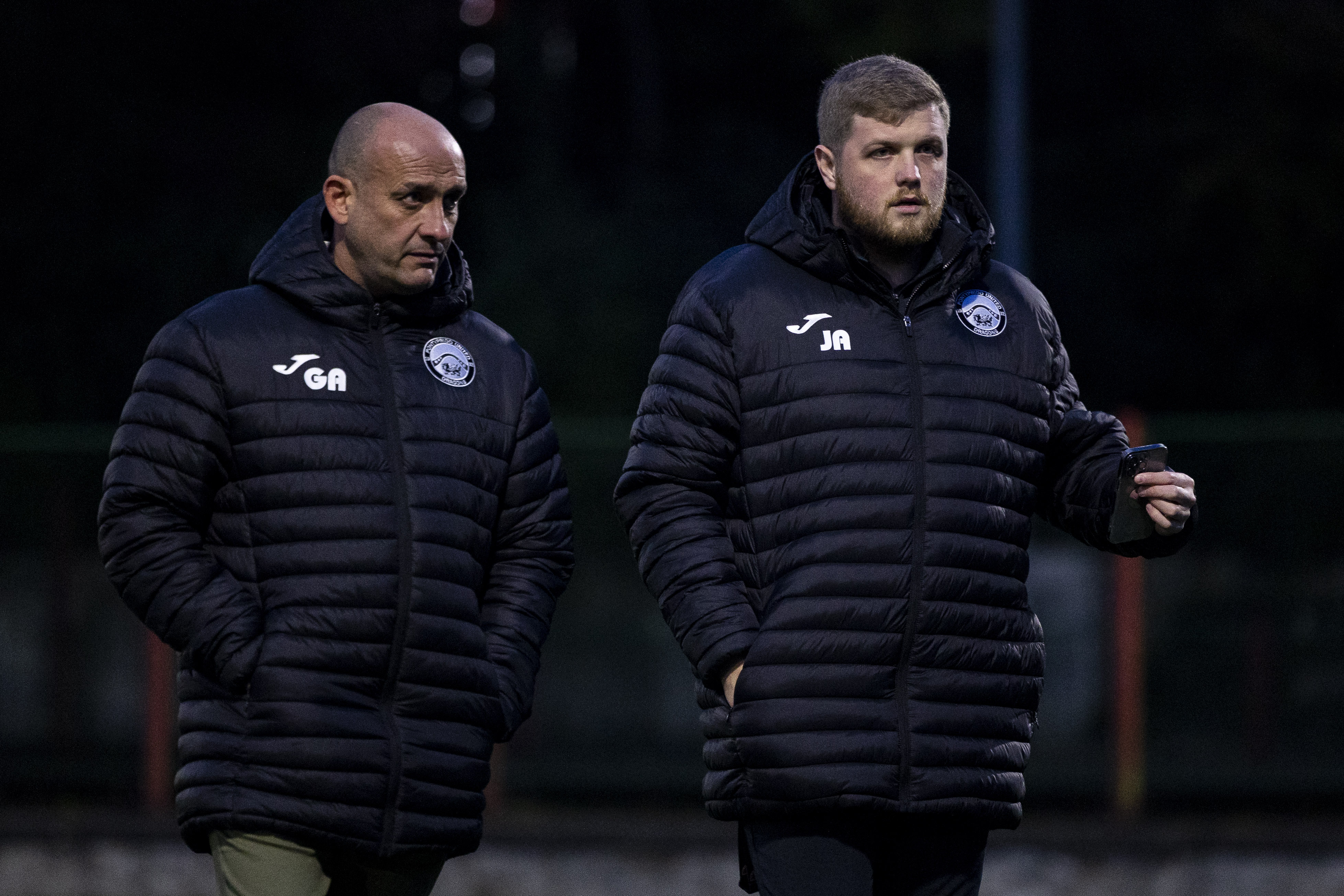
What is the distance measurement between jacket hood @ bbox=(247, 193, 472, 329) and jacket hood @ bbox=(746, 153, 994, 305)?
2.22 feet

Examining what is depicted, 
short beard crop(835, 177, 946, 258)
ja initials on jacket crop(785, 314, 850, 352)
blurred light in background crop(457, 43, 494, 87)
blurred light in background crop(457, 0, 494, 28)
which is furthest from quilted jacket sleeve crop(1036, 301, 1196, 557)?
blurred light in background crop(457, 43, 494, 87)

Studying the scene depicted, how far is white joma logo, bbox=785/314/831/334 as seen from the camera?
444cm

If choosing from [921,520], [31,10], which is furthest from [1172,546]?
[31,10]

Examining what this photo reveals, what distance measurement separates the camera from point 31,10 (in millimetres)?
17812

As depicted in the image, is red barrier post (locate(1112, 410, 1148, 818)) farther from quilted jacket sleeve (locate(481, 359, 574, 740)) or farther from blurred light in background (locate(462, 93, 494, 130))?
blurred light in background (locate(462, 93, 494, 130))

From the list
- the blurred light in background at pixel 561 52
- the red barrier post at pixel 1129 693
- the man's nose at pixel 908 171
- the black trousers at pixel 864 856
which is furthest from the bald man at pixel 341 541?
the blurred light in background at pixel 561 52

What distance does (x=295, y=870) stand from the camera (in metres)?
4.29

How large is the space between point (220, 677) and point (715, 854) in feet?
14.9

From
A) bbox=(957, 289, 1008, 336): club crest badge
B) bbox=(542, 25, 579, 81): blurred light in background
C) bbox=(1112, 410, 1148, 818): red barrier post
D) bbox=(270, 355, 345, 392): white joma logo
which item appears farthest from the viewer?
bbox=(542, 25, 579, 81): blurred light in background

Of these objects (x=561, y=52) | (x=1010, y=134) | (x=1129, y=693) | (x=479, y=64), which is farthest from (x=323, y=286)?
(x=561, y=52)

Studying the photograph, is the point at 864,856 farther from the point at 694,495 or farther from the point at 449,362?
the point at 449,362

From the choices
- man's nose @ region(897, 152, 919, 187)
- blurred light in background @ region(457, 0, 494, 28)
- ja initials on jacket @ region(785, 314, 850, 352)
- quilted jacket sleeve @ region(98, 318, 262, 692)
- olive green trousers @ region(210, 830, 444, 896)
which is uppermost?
blurred light in background @ region(457, 0, 494, 28)

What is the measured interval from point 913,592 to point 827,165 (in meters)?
0.95

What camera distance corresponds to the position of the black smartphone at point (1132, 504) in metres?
4.43
